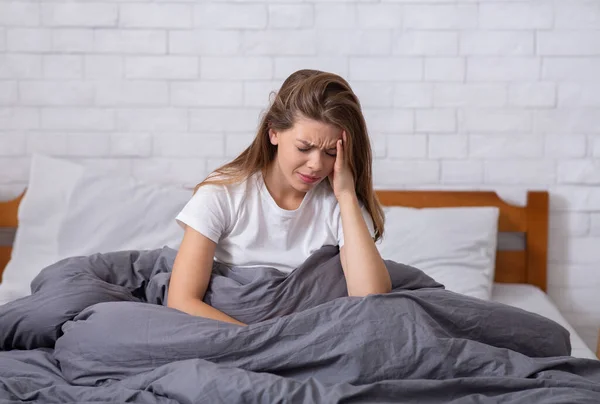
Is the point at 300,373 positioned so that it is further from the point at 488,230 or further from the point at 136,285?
the point at 488,230

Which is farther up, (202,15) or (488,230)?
(202,15)

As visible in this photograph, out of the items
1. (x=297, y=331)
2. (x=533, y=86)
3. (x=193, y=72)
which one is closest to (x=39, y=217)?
(x=193, y=72)

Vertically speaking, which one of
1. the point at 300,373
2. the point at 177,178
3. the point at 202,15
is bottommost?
the point at 300,373

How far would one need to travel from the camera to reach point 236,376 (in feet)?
4.64

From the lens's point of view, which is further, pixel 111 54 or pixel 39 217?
pixel 111 54

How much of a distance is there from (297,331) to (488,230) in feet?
4.26

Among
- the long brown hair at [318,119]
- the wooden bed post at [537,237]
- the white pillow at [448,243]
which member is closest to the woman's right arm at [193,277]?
the long brown hair at [318,119]

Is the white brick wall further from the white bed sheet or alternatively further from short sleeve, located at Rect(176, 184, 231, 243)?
short sleeve, located at Rect(176, 184, 231, 243)

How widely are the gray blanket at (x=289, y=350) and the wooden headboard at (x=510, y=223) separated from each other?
1046 mm

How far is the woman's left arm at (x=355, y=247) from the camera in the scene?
72.7 inches

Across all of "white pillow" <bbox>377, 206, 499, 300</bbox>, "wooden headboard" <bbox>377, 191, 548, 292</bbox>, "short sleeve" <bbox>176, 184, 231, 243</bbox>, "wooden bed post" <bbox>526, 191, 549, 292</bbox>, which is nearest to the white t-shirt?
"short sleeve" <bbox>176, 184, 231, 243</bbox>

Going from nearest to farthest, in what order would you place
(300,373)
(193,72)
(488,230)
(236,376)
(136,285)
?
(236,376) → (300,373) → (136,285) → (488,230) → (193,72)

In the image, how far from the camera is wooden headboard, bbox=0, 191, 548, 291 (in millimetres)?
2838

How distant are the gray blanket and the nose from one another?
23 cm
